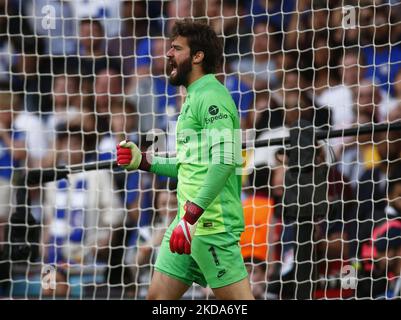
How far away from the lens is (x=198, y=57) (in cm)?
478

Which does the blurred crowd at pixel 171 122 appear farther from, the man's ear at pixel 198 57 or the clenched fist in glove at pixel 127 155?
the man's ear at pixel 198 57

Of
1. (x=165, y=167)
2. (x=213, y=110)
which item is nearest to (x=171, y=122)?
(x=165, y=167)

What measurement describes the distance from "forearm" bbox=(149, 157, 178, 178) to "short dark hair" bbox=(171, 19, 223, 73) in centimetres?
48

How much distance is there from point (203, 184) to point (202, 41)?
68 cm

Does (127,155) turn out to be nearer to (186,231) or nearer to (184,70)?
(184,70)

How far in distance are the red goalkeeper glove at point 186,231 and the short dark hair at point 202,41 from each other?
26.4 inches

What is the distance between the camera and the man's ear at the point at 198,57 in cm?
477

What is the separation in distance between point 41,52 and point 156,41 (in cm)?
81

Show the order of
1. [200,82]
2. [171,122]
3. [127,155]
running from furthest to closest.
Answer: [171,122], [127,155], [200,82]

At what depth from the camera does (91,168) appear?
7.04m

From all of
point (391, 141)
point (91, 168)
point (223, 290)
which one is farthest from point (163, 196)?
point (223, 290)

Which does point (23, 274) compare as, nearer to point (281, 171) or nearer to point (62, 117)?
point (62, 117)

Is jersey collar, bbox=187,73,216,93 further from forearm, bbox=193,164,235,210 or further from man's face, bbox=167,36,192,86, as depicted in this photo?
forearm, bbox=193,164,235,210

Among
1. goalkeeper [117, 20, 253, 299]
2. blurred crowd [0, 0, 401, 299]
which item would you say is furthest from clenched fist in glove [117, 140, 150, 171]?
blurred crowd [0, 0, 401, 299]
